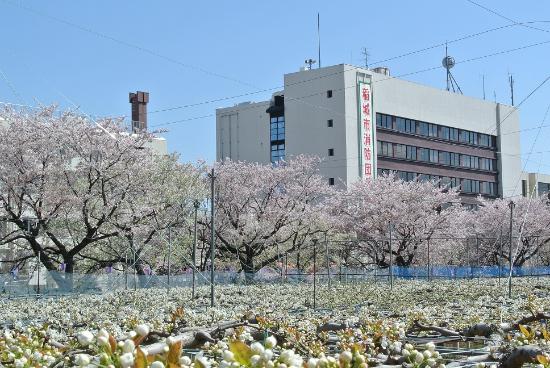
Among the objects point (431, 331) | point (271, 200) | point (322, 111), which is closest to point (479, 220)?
point (322, 111)

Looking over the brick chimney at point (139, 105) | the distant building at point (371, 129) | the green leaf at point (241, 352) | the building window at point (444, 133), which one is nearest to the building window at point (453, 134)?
the distant building at point (371, 129)

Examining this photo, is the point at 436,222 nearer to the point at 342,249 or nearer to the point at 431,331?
the point at 342,249

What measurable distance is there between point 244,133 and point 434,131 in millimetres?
19240

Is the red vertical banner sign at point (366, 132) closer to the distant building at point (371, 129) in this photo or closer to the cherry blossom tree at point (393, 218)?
the distant building at point (371, 129)

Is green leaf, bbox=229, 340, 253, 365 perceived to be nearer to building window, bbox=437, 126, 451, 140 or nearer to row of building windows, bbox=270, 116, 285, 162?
row of building windows, bbox=270, 116, 285, 162

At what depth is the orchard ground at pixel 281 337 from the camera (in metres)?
3.37

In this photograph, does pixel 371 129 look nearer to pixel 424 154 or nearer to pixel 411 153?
pixel 411 153

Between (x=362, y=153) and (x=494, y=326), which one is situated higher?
(x=362, y=153)

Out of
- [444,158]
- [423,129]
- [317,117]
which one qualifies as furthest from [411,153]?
[317,117]

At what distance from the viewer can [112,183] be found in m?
32.8

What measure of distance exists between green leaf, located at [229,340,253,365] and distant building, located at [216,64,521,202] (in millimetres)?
59618

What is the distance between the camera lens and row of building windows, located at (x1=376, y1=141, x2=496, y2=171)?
70.0 m

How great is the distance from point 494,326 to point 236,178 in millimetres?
32623

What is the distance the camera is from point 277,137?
7119 centimetres
